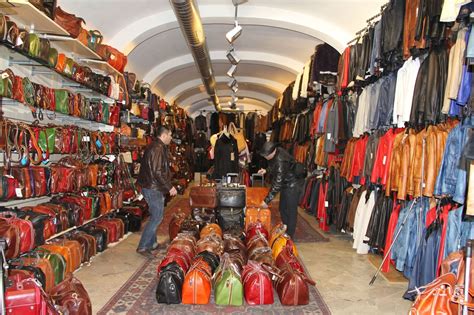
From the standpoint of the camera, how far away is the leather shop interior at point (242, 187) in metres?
3.85

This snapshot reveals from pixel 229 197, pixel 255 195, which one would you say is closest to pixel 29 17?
pixel 229 197

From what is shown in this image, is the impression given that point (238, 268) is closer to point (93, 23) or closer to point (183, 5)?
point (183, 5)

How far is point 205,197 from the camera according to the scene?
6578 millimetres

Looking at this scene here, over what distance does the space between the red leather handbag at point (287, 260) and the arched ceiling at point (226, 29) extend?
3.82 metres

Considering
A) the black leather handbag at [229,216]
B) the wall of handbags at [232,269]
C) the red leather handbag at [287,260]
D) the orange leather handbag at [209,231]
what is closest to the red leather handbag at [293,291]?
the wall of handbags at [232,269]

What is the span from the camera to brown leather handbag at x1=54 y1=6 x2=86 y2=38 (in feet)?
16.3

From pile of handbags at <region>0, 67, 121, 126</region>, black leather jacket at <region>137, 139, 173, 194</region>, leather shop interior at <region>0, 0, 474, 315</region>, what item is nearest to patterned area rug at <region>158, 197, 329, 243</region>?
leather shop interior at <region>0, 0, 474, 315</region>

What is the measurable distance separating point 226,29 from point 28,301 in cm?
680

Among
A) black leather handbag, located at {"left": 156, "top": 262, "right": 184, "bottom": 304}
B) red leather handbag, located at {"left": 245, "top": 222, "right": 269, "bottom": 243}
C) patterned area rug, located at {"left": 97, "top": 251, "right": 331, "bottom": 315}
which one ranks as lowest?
patterned area rug, located at {"left": 97, "top": 251, "right": 331, "bottom": 315}

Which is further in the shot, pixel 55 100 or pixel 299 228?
pixel 299 228

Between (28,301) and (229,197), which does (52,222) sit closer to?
(28,301)

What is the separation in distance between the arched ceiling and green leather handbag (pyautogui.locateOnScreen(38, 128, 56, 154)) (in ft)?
6.63

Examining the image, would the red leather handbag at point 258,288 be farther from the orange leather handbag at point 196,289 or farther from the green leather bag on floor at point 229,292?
the orange leather handbag at point 196,289

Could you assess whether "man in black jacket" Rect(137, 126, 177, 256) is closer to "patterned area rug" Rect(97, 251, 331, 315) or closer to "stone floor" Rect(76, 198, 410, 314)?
→ "stone floor" Rect(76, 198, 410, 314)
